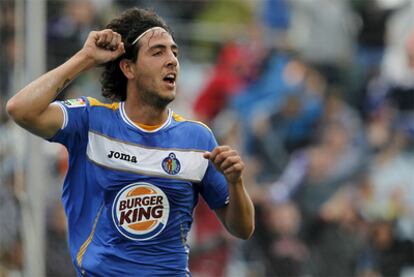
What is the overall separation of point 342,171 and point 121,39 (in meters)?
6.62

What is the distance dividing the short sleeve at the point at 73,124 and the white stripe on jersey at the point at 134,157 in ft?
0.19

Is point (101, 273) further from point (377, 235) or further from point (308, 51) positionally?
point (308, 51)

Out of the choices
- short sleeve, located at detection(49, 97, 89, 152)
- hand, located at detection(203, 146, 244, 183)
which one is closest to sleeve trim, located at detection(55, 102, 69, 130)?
short sleeve, located at detection(49, 97, 89, 152)

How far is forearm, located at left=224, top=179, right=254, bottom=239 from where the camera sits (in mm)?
5543

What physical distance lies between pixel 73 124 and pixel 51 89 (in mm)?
233

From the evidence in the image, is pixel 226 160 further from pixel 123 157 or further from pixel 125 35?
pixel 125 35

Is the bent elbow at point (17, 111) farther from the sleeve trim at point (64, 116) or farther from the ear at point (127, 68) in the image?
the ear at point (127, 68)

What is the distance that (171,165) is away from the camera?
563 centimetres

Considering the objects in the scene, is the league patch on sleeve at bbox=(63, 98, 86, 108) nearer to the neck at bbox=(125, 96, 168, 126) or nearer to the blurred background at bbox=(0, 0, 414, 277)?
the neck at bbox=(125, 96, 168, 126)

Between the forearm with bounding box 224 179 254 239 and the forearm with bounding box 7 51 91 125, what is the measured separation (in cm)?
101

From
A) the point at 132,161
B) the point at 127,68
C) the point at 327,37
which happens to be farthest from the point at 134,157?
the point at 327,37

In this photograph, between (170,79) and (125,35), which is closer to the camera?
(170,79)

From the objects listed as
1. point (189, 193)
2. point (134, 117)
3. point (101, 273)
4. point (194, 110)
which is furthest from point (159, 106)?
point (194, 110)

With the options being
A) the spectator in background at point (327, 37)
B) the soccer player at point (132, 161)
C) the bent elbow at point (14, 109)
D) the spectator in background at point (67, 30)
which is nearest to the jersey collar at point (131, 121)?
the soccer player at point (132, 161)
